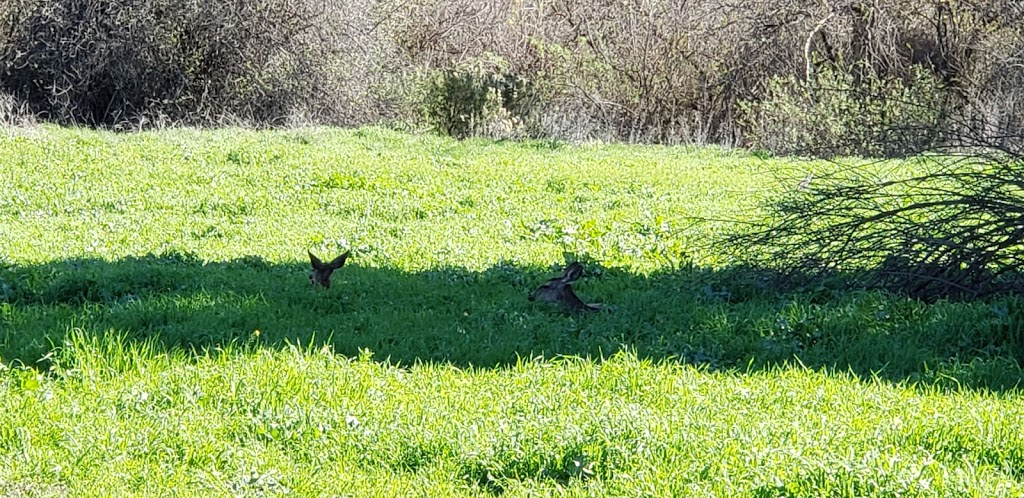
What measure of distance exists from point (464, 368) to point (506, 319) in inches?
44.8

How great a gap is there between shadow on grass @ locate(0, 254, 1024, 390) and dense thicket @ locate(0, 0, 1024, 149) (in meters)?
15.0

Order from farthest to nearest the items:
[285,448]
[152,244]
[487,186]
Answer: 1. [487,186]
2. [152,244]
3. [285,448]

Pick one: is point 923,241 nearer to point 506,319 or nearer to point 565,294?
point 565,294

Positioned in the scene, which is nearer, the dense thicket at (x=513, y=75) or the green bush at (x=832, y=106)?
the green bush at (x=832, y=106)

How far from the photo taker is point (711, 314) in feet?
23.4

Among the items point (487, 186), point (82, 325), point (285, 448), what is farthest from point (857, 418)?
point (487, 186)

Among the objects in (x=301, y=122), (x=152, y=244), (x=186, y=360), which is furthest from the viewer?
(x=301, y=122)

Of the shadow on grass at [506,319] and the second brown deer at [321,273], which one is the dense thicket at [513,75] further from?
the second brown deer at [321,273]

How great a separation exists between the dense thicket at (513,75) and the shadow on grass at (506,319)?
15043 mm

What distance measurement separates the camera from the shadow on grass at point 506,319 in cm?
624

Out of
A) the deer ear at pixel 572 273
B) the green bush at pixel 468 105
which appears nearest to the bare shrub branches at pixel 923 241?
the deer ear at pixel 572 273

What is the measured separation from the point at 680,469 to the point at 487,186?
Result: 32.1 ft

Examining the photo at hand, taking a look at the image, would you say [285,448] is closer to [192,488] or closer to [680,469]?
[192,488]

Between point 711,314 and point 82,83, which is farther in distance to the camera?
point 82,83
